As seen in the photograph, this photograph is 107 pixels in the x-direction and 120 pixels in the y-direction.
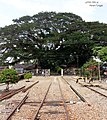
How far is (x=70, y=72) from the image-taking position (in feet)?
260

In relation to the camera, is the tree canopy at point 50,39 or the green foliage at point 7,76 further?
the tree canopy at point 50,39

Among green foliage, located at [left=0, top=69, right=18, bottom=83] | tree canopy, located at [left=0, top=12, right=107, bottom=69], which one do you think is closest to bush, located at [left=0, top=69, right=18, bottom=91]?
green foliage, located at [left=0, top=69, right=18, bottom=83]

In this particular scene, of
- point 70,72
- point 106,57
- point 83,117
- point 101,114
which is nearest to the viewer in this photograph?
point 83,117

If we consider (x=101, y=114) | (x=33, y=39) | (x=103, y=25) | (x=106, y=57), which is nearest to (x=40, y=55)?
(x=33, y=39)

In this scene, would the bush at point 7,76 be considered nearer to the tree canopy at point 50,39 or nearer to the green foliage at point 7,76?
the green foliage at point 7,76

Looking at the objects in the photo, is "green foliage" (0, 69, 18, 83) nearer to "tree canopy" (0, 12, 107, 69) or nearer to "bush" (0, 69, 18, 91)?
"bush" (0, 69, 18, 91)

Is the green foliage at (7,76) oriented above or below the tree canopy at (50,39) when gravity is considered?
below

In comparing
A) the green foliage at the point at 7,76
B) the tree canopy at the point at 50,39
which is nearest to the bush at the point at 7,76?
the green foliage at the point at 7,76

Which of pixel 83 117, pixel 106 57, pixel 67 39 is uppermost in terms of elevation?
pixel 67 39

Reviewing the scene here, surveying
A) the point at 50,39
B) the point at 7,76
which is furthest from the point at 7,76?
the point at 50,39

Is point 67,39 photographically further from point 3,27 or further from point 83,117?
point 83,117

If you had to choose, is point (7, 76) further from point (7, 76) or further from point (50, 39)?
point (50, 39)

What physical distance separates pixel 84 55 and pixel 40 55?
9.98 m

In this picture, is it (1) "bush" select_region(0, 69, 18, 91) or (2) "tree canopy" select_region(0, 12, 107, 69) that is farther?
(2) "tree canopy" select_region(0, 12, 107, 69)
